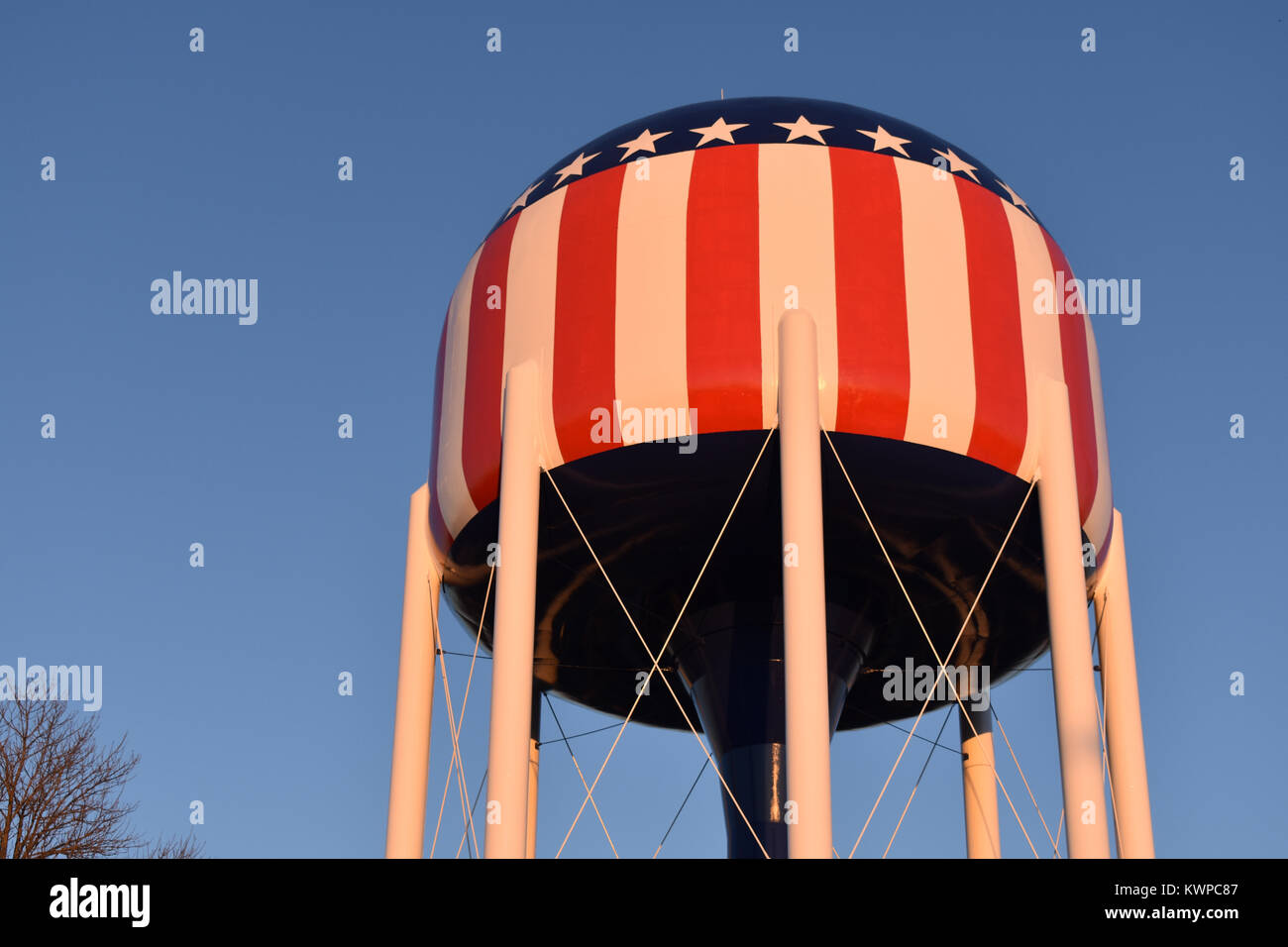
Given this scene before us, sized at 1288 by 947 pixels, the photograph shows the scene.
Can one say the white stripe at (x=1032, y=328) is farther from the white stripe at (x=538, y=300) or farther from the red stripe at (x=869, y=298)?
the white stripe at (x=538, y=300)

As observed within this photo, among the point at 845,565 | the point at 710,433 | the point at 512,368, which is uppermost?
the point at 512,368

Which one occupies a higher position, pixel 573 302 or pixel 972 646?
pixel 573 302

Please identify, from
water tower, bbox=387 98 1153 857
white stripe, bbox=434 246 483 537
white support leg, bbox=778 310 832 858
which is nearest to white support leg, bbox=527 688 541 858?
water tower, bbox=387 98 1153 857

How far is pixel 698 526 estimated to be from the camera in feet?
44.0

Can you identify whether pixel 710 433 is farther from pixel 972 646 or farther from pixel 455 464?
pixel 972 646

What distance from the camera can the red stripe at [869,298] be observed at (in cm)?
1202

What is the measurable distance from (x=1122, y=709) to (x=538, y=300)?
6254 millimetres

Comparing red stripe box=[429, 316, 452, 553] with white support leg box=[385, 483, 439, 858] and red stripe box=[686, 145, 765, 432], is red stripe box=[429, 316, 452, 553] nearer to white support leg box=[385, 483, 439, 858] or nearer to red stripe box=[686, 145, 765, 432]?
white support leg box=[385, 483, 439, 858]

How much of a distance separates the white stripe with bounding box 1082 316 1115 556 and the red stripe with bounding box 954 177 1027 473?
1357 mm

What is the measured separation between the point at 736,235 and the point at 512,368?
217 cm
